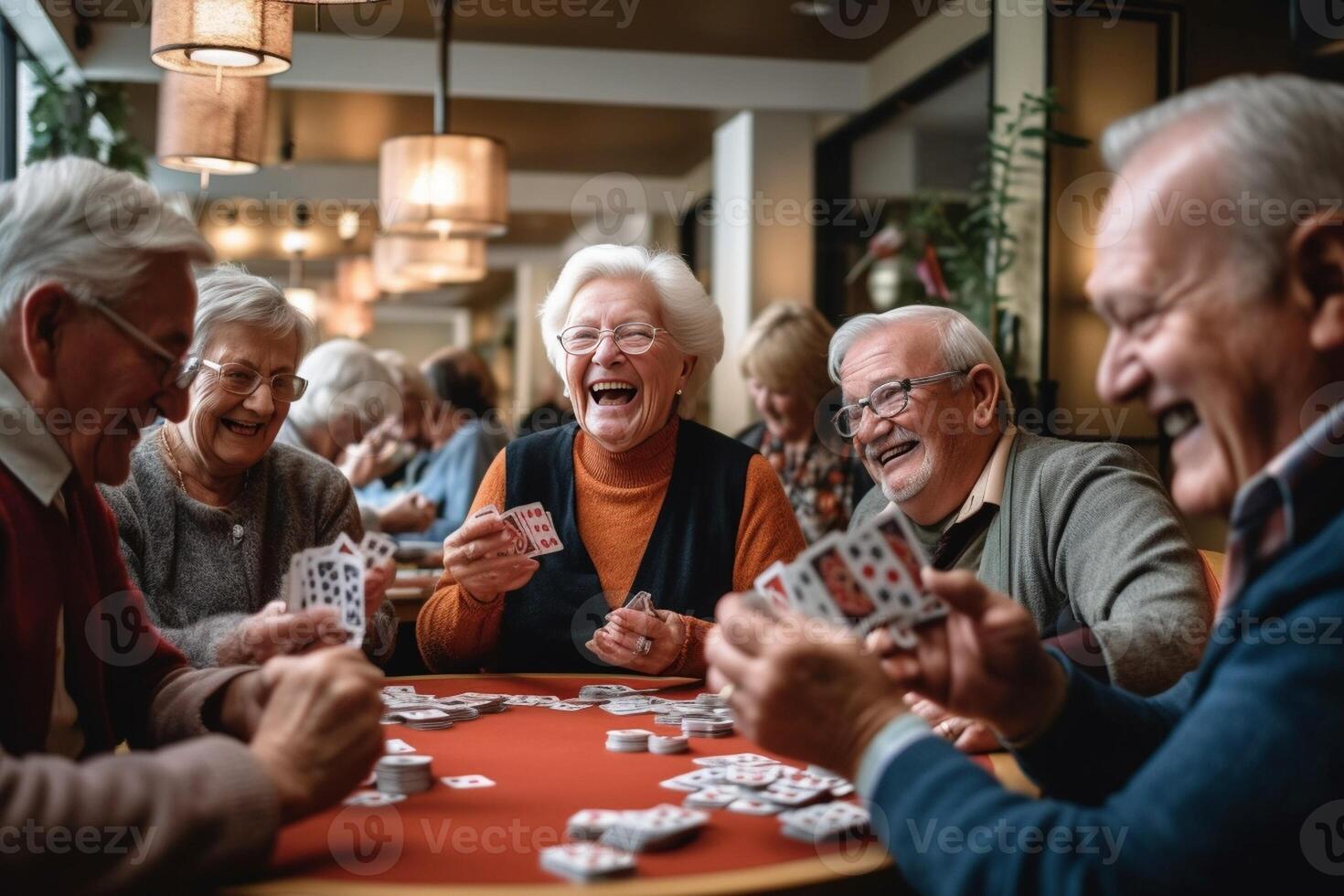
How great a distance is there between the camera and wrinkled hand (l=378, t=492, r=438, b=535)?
559 centimetres

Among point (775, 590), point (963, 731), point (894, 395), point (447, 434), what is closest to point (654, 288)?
point (894, 395)

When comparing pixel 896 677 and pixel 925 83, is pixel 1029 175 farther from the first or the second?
pixel 896 677

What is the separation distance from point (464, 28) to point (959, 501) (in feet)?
21.2

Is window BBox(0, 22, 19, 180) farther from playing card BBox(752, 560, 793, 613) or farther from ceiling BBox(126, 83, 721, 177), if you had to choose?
playing card BBox(752, 560, 793, 613)

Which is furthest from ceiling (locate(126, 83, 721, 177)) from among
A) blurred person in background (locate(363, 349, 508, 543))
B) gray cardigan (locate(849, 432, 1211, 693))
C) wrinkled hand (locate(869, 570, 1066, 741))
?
wrinkled hand (locate(869, 570, 1066, 741))

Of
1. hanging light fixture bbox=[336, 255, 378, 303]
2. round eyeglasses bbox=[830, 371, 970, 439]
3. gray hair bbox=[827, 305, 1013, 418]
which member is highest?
hanging light fixture bbox=[336, 255, 378, 303]

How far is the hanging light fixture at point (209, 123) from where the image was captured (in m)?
4.62

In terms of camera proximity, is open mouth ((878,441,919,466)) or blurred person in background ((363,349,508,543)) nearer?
open mouth ((878,441,919,466))

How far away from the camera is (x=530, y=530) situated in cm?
270

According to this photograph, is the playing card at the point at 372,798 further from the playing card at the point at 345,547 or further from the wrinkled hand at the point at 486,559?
the wrinkled hand at the point at 486,559

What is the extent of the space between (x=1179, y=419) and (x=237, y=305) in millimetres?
1998

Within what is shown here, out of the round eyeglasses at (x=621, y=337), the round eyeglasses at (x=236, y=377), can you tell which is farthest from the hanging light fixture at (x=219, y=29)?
the round eyeglasses at (x=621, y=337)

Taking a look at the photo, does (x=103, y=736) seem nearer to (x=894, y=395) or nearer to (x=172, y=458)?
(x=172, y=458)

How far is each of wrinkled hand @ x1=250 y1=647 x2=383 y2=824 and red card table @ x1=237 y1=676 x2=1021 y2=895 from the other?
9 cm
